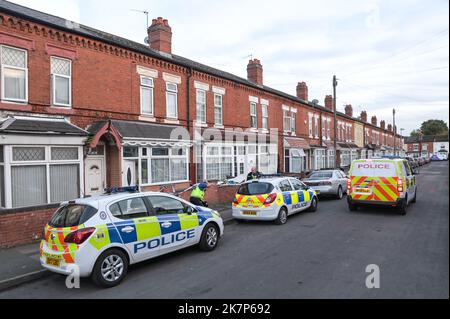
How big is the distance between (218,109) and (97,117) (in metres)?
7.78

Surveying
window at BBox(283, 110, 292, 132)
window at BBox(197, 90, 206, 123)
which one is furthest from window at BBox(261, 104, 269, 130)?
window at BBox(197, 90, 206, 123)

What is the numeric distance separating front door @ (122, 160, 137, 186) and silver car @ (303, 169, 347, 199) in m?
8.51

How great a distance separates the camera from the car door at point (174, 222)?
21.8ft

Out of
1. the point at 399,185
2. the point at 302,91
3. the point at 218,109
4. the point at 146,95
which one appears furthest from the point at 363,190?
the point at 302,91

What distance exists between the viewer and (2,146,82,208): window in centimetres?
902

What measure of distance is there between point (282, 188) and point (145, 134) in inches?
229

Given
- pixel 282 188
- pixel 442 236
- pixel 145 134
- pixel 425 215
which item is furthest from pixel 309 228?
pixel 145 134

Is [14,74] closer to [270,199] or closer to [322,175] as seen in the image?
[270,199]

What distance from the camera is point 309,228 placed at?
31.2 feet

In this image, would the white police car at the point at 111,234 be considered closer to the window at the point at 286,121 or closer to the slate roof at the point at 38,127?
the slate roof at the point at 38,127

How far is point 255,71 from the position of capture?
75.6ft

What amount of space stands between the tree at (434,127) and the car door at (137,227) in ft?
403

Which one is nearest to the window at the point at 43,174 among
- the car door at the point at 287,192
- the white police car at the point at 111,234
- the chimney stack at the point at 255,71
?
the white police car at the point at 111,234

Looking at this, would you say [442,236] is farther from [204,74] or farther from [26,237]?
[204,74]
